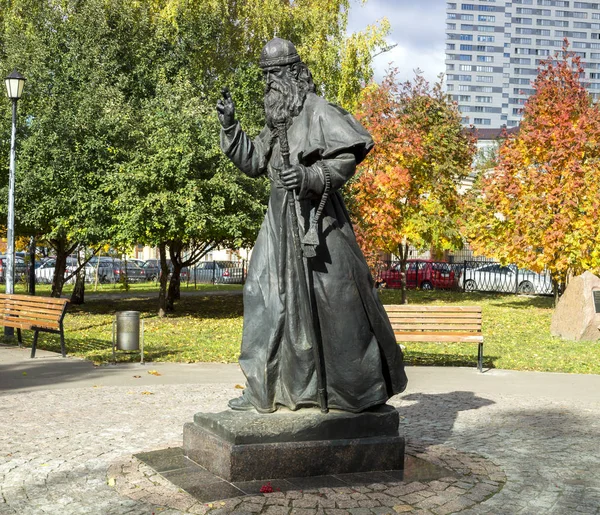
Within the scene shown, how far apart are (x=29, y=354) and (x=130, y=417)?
5084 millimetres

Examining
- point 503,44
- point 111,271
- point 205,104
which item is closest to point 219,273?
point 111,271

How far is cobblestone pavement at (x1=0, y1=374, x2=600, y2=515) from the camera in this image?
4355 millimetres

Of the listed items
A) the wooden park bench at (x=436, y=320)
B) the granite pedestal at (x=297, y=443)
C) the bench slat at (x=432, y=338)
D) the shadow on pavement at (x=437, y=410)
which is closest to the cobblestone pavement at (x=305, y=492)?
the shadow on pavement at (x=437, y=410)

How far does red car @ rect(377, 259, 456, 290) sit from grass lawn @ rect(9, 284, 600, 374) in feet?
30.8

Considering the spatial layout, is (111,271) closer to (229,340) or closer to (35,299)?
(229,340)

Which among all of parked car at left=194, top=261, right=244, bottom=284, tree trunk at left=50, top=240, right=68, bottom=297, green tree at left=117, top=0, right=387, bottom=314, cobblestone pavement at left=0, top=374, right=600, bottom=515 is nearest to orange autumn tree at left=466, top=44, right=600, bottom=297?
green tree at left=117, top=0, right=387, bottom=314

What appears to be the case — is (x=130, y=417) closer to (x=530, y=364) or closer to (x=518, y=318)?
(x=530, y=364)

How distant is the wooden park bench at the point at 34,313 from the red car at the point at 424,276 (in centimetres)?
2296

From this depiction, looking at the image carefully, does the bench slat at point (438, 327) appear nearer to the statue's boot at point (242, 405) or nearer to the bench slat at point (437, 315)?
the bench slat at point (437, 315)

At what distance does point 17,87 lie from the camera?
13.7 meters

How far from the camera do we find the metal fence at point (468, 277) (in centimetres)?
3170

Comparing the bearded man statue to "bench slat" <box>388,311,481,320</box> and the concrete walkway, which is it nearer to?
the concrete walkway

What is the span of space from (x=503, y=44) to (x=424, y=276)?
152740mm

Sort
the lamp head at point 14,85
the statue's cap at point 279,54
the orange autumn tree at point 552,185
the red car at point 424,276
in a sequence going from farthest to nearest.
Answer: the red car at point 424,276
the orange autumn tree at point 552,185
the lamp head at point 14,85
the statue's cap at point 279,54
